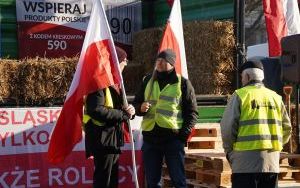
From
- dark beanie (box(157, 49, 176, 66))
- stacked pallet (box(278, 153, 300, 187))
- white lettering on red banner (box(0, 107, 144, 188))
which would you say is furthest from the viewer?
stacked pallet (box(278, 153, 300, 187))

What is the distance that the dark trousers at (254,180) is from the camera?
20.0 ft

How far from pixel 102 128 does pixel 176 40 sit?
7.56ft

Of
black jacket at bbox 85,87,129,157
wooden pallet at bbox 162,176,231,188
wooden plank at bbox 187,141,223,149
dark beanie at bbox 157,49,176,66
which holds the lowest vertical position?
wooden pallet at bbox 162,176,231,188

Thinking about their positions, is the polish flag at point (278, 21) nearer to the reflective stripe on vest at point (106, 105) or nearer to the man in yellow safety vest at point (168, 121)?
the man in yellow safety vest at point (168, 121)

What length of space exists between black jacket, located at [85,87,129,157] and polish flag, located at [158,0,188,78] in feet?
6.18

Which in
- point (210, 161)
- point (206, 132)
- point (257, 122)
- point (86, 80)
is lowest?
point (210, 161)

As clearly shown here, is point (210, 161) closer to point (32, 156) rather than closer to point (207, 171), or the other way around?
point (207, 171)

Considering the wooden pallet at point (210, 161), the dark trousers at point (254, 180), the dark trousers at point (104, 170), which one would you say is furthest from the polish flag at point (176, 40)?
the dark trousers at point (254, 180)

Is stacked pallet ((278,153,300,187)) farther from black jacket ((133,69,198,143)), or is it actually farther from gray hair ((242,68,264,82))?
gray hair ((242,68,264,82))

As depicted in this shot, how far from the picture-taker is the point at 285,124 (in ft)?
21.2

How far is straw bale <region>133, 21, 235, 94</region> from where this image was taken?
9.80 meters

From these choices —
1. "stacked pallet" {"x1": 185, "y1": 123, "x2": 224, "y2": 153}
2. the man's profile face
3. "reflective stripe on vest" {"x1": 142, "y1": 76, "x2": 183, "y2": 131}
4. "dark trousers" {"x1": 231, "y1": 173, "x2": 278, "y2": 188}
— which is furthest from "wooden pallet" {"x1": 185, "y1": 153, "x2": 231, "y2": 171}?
"dark trousers" {"x1": 231, "y1": 173, "x2": 278, "y2": 188}

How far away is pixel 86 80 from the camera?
7.03 m

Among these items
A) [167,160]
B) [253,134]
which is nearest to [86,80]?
[167,160]
